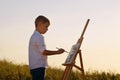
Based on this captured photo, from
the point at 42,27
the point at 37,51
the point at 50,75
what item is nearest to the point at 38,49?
the point at 37,51

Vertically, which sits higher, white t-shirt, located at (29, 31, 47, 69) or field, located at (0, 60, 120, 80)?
white t-shirt, located at (29, 31, 47, 69)

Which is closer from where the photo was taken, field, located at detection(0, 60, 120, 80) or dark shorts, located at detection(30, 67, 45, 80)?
dark shorts, located at detection(30, 67, 45, 80)

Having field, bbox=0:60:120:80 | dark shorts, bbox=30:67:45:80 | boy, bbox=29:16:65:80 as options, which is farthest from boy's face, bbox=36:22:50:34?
field, bbox=0:60:120:80

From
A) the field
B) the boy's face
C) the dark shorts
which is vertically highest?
the boy's face

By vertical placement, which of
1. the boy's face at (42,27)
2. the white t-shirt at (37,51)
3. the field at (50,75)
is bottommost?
the field at (50,75)

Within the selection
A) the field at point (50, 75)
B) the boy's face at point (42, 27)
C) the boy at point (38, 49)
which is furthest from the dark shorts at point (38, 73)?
the field at point (50, 75)

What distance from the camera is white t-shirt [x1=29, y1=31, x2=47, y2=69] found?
8812 mm

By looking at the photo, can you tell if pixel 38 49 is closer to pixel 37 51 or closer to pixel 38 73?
pixel 37 51

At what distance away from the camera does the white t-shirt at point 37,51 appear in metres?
8.81

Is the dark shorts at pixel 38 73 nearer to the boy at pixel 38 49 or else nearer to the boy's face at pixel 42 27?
the boy at pixel 38 49

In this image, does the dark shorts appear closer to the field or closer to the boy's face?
the boy's face

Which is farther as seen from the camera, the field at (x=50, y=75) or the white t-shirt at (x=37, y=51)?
the field at (x=50, y=75)

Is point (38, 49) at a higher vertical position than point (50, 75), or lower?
higher

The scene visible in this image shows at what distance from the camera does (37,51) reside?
884 cm
